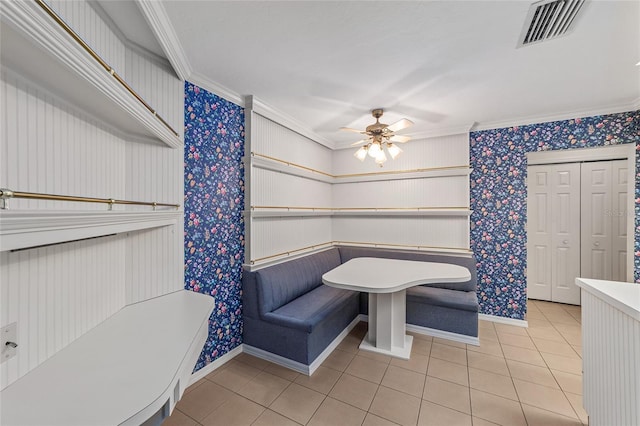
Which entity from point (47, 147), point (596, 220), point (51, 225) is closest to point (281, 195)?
point (47, 147)

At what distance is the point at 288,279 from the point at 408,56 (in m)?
2.38

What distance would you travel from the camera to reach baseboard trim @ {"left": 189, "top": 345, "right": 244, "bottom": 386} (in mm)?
2225

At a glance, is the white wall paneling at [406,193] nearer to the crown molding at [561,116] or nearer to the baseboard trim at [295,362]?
the crown molding at [561,116]

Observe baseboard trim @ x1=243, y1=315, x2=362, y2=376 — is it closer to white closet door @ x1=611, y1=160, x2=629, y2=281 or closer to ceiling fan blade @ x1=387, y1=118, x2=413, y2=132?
ceiling fan blade @ x1=387, y1=118, x2=413, y2=132

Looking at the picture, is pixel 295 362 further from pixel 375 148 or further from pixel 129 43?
pixel 129 43

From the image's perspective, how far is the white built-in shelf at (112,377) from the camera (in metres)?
0.79

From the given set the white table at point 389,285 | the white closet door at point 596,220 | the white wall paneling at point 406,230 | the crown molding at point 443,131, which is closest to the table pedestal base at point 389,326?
the white table at point 389,285

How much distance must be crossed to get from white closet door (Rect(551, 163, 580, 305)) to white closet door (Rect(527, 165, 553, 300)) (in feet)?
0.20

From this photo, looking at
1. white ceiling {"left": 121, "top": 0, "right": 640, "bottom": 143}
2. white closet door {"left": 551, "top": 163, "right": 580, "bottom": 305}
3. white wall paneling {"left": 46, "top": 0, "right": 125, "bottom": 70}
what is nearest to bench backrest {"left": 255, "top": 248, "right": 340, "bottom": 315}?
white ceiling {"left": 121, "top": 0, "right": 640, "bottom": 143}

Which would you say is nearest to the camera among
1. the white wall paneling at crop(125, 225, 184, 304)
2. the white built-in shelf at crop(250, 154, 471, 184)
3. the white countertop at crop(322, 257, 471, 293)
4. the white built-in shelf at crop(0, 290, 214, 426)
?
the white built-in shelf at crop(0, 290, 214, 426)

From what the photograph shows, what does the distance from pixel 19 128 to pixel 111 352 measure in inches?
37.6

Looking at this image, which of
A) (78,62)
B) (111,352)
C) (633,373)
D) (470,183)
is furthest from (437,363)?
(78,62)

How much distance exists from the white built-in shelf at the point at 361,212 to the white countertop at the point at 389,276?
3.00ft

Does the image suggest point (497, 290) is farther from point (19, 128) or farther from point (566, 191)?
point (19, 128)
